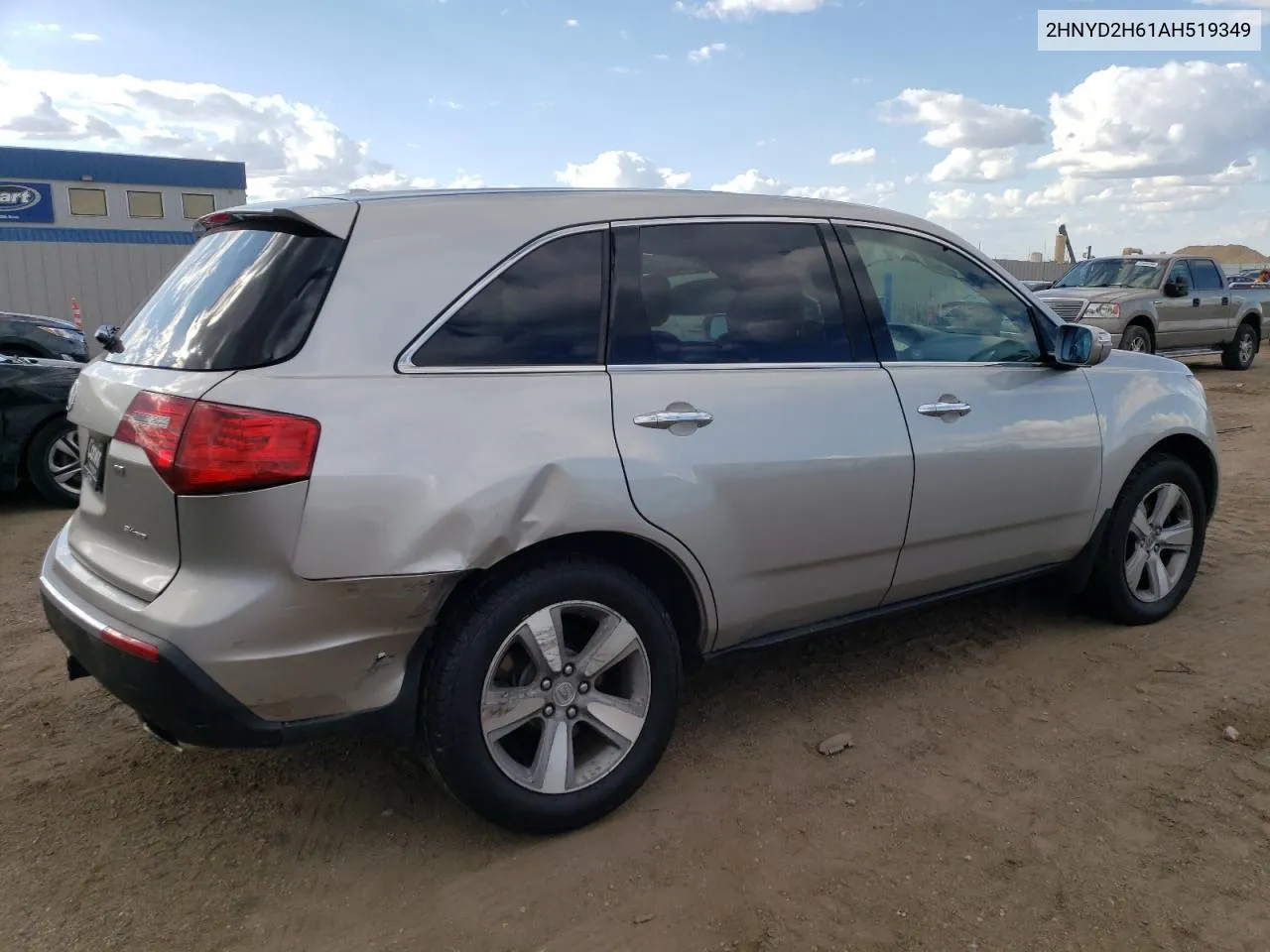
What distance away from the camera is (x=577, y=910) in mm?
2492

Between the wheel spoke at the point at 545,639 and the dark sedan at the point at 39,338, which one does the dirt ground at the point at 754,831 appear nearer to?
the wheel spoke at the point at 545,639

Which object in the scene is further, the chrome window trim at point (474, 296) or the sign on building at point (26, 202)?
the sign on building at point (26, 202)

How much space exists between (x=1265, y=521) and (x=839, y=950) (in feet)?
17.3

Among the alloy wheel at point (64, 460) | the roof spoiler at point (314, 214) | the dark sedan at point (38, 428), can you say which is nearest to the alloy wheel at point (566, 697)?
the roof spoiler at point (314, 214)

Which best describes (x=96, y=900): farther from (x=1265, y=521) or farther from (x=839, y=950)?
(x=1265, y=521)

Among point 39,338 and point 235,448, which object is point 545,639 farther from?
point 39,338

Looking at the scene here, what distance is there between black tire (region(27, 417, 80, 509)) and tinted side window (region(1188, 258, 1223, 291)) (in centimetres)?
1502

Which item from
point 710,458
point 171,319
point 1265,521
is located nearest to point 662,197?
point 710,458

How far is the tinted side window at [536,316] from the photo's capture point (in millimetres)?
2584

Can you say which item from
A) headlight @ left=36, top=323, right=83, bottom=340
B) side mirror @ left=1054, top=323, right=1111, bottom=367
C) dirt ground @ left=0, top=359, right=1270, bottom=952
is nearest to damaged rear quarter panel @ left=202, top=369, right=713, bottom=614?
dirt ground @ left=0, top=359, right=1270, bottom=952

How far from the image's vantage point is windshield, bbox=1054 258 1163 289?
14.2 meters

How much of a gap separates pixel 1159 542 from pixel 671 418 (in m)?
2.75

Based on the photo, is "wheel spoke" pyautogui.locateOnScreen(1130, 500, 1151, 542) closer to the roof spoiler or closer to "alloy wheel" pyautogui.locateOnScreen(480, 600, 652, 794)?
"alloy wheel" pyautogui.locateOnScreen(480, 600, 652, 794)

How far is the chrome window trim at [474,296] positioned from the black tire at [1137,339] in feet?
41.6
